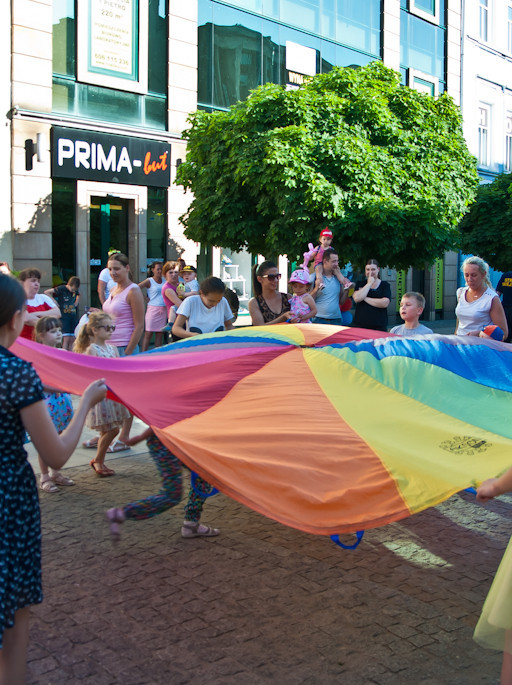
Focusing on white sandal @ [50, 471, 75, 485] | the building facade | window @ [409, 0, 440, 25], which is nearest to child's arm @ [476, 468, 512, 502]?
white sandal @ [50, 471, 75, 485]

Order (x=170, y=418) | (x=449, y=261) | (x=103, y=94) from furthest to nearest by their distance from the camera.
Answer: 1. (x=449, y=261)
2. (x=103, y=94)
3. (x=170, y=418)

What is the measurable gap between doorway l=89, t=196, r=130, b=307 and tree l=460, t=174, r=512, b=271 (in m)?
9.28

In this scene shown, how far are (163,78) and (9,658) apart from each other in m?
16.1

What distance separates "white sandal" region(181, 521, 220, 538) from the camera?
501 centimetres

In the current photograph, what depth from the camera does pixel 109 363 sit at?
466 cm

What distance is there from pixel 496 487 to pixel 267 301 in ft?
14.9

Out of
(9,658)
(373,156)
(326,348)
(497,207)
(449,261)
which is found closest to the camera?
(9,658)

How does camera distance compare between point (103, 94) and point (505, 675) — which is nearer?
point (505, 675)

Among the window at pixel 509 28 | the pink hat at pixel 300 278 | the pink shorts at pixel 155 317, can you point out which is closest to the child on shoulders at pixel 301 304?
the pink hat at pixel 300 278

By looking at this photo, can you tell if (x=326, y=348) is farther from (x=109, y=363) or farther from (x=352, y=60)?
(x=352, y=60)

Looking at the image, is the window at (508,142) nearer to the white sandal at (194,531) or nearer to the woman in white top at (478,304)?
the woman in white top at (478,304)

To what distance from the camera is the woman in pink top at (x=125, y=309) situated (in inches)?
280

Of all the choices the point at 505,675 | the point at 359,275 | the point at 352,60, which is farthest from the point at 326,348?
the point at 352,60

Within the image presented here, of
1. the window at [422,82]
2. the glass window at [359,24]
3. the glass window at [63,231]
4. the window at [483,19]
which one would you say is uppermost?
the window at [483,19]
